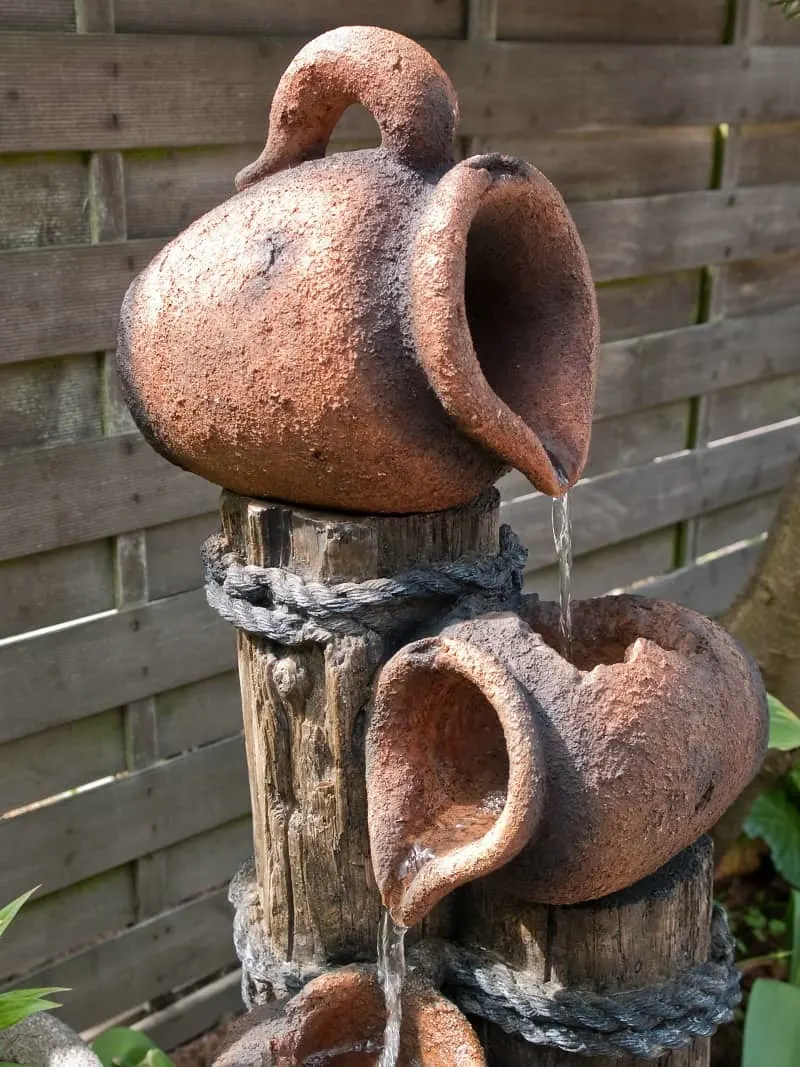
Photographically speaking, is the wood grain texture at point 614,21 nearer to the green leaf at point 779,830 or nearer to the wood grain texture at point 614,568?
the wood grain texture at point 614,568

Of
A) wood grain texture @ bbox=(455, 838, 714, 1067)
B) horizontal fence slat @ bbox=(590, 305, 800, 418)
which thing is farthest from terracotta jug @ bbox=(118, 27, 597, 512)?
horizontal fence slat @ bbox=(590, 305, 800, 418)

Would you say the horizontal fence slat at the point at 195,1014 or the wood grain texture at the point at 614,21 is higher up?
the wood grain texture at the point at 614,21

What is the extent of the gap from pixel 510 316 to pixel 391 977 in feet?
2.59

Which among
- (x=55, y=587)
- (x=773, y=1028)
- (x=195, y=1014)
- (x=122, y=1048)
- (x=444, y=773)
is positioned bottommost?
(x=195, y=1014)

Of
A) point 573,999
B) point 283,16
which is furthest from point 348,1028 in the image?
point 283,16

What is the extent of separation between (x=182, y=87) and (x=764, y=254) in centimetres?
189

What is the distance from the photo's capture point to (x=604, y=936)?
1.33 m

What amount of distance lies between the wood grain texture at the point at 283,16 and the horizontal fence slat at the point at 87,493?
0.73m

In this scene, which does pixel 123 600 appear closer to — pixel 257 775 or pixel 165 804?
pixel 165 804

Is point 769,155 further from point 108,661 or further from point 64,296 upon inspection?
point 108,661

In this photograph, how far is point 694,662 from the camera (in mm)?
1308

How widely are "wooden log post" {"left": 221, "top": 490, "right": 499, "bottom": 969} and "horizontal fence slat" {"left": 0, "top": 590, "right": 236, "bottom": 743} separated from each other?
81 cm

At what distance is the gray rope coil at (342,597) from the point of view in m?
1.30

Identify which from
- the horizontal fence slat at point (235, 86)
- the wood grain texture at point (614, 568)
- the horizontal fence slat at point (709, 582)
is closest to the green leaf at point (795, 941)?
the wood grain texture at point (614, 568)
